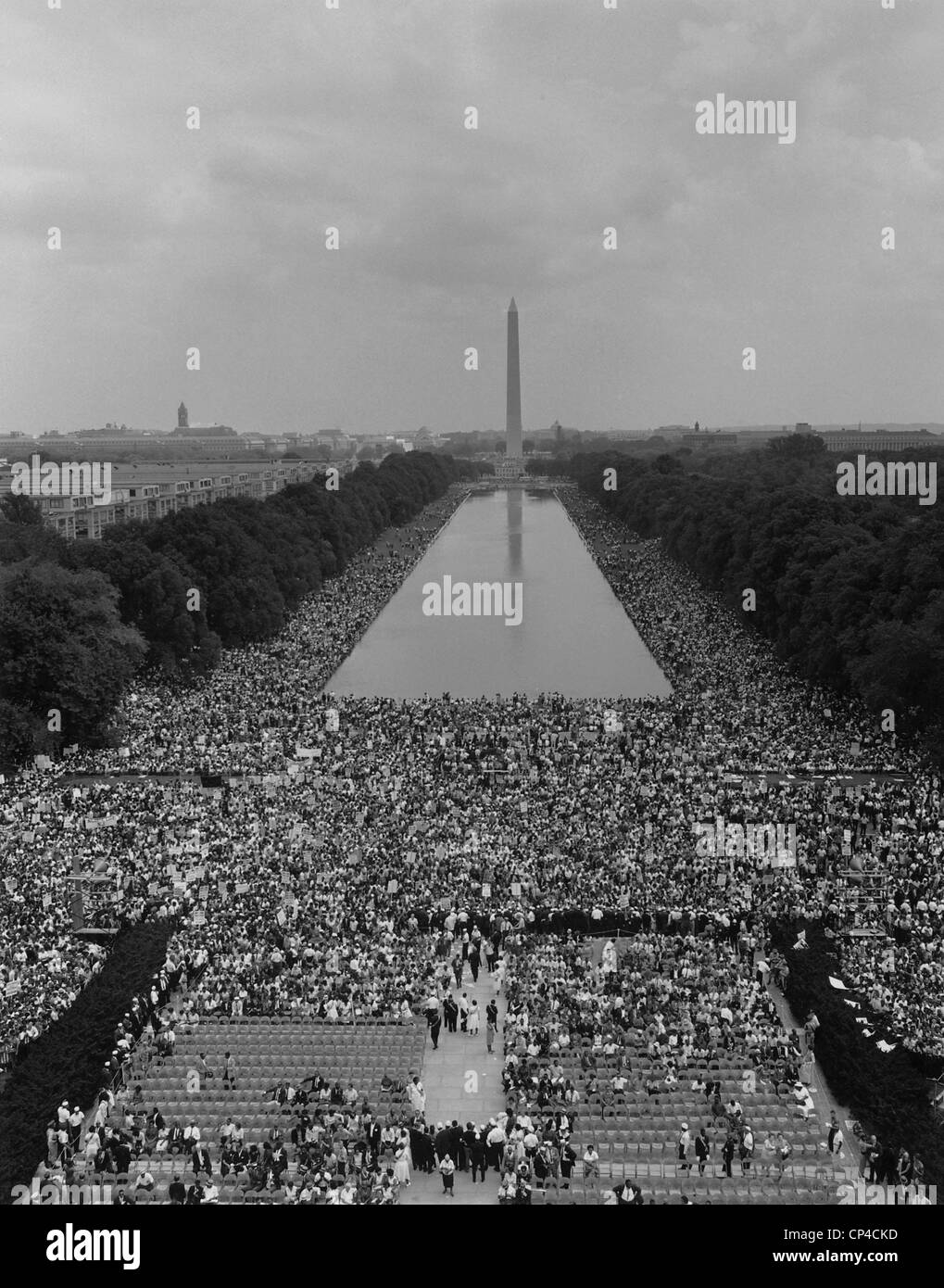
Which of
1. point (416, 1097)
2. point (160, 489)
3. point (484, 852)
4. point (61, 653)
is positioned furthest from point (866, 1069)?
point (160, 489)

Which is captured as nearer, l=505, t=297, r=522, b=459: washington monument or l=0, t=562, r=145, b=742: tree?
l=0, t=562, r=145, b=742: tree

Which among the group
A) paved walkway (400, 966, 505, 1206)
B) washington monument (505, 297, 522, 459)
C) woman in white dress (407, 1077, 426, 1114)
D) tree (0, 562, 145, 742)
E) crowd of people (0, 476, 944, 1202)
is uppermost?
washington monument (505, 297, 522, 459)

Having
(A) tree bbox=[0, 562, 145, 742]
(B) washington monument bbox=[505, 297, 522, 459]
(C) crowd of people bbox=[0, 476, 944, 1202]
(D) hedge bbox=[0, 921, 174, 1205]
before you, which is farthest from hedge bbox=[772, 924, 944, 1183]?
(B) washington monument bbox=[505, 297, 522, 459]

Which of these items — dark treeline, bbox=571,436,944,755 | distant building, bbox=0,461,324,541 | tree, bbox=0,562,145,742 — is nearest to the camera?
dark treeline, bbox=571,436,944,755

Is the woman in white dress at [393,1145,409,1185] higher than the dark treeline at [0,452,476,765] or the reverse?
the reverse

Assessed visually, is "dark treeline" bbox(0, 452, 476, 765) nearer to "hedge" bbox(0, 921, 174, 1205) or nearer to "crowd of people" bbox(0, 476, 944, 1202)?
"crowd of people" bbox(0, 476, 944, 1202)

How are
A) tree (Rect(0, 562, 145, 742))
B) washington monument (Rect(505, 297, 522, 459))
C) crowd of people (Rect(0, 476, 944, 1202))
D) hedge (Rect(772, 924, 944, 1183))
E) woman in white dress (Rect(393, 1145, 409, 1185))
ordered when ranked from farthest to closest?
washington monument (Rect(505, 297, 522, 459)), tree (Rect(0, 562, 145, 742)), crowd of people (Rect(0, 476, 944, 1202)), hedge (Rect(772, 924, 944, 1183)), woman in white dress (Rect(393, 1145, 409, 1185))

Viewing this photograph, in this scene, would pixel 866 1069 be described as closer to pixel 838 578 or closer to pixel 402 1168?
pixel 402 1168
